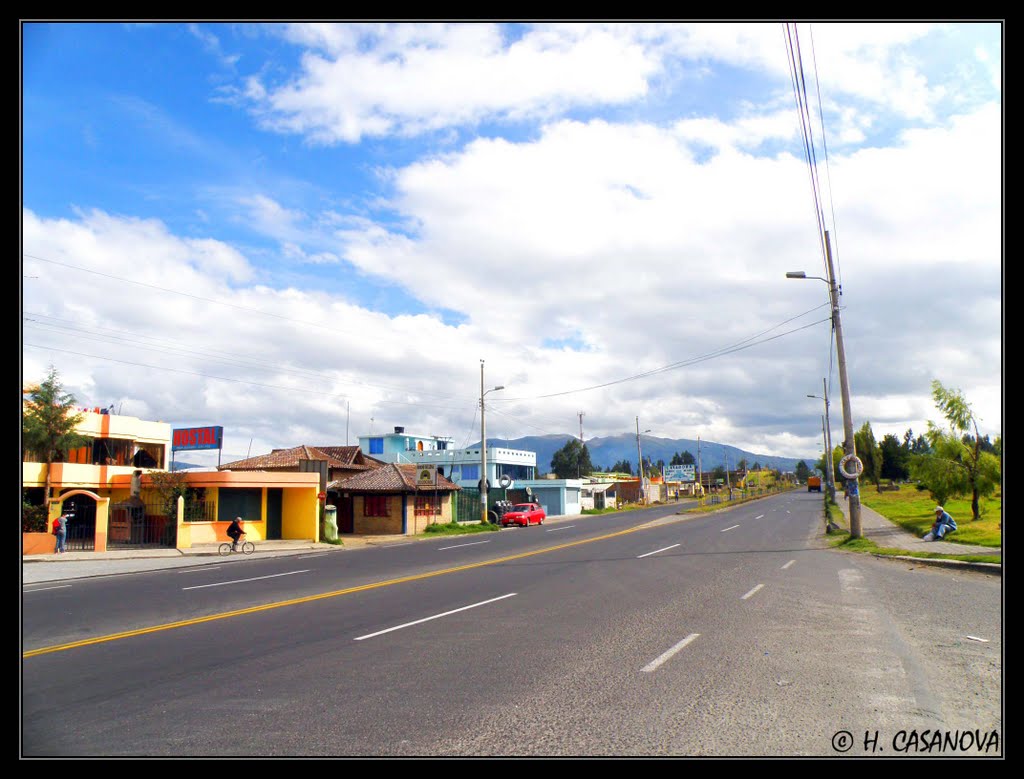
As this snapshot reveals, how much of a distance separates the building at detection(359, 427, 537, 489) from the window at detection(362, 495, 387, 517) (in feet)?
93.7

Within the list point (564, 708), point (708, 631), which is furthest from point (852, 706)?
point (708, 631)

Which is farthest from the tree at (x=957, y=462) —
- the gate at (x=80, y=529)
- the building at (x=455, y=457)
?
the building at (x=455, y=457)

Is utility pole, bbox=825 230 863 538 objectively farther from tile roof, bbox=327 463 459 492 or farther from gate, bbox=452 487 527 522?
gate, bbox=452 487 527 522

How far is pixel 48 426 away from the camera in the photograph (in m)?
32.6

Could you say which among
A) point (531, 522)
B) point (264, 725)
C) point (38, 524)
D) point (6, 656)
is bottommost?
point (531, 522)

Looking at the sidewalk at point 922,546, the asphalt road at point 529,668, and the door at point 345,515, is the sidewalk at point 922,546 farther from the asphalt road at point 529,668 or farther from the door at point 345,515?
the door at point 345,515

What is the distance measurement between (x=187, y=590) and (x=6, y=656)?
13181 mm

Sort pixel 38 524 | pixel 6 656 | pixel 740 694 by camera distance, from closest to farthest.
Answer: pixel 6 656
pixel 740 694
pixel 38 524

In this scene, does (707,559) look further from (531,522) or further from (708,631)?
(531,522)

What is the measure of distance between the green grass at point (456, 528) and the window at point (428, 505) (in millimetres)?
803

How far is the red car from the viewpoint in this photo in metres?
51.8

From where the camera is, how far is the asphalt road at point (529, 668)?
18.6 feet

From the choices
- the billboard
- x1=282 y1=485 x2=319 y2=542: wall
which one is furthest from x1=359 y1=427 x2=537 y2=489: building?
x1=282 y1=485 x2=319 y2=542: wall

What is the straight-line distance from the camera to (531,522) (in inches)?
2076
